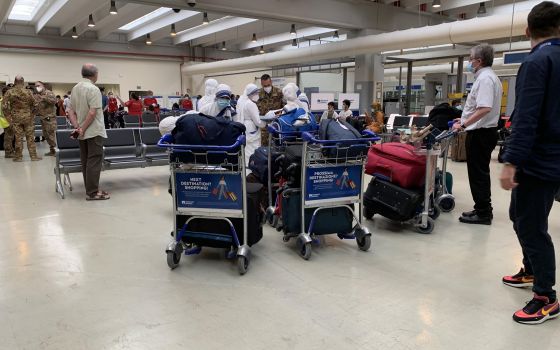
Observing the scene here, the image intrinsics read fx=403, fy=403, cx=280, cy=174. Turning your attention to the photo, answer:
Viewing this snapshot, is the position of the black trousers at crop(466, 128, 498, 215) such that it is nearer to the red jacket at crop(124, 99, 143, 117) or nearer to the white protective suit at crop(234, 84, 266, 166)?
the white protective suit at crop(234, 84, 266, 166)

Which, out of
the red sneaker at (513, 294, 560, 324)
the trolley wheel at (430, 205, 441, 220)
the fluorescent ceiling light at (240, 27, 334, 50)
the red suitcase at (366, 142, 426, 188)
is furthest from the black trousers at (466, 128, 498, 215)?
the fluorescent ceiling light at (240, 27, 334, 50)

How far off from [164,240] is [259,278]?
1176mm

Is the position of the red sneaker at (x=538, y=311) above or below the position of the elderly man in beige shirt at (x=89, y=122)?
below

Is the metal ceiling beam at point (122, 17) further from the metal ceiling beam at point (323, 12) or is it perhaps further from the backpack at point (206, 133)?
the backpack at point (206, 133)

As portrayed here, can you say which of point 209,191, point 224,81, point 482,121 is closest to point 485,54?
point 482,121

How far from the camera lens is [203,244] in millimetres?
2898

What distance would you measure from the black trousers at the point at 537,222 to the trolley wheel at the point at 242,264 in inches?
65.5

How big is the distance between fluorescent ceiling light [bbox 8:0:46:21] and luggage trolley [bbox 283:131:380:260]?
42.3 feet

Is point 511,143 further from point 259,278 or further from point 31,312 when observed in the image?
point 31,312

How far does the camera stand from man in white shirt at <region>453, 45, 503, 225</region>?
3543 mm

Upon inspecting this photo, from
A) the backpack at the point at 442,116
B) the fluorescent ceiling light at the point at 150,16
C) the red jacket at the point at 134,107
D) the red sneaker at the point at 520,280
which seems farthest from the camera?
the fluorescent ceiling light at the point at 150,16

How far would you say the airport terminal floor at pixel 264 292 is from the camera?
2053mm

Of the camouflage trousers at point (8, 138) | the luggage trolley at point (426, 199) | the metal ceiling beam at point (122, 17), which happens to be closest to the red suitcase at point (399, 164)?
the luggage trolley at point (426, 199)

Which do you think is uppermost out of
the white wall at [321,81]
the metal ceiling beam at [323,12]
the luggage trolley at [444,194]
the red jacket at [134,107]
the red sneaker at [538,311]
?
the metal ceiling beam at [323,12]
